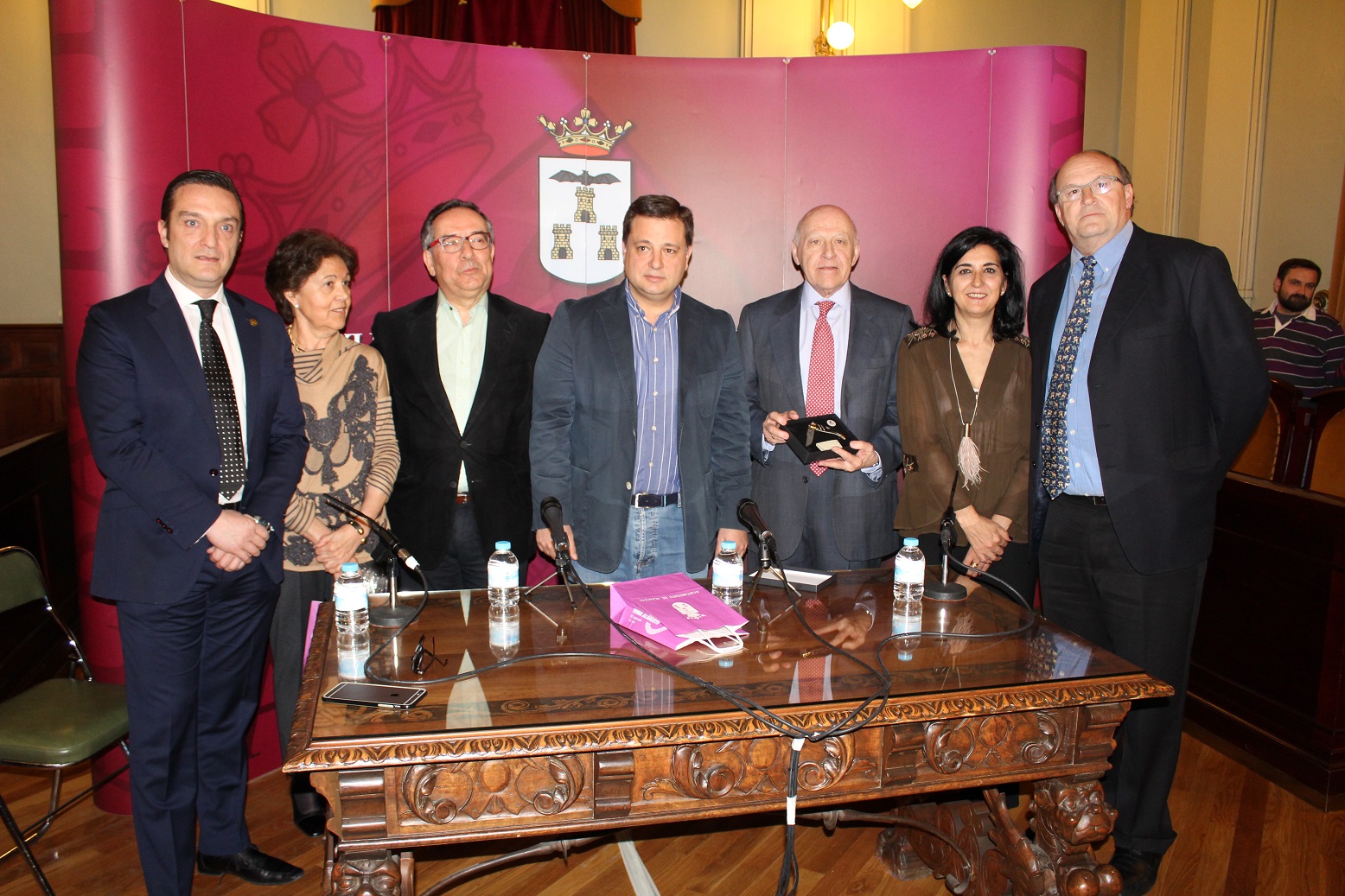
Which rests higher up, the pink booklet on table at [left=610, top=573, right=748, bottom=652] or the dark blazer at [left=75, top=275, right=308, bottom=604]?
the dark blazer at [left=75, top=275, right=308, bottom=604]

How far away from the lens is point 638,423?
2717 mm

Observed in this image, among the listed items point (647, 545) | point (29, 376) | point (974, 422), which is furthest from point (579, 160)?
point (29, 376)

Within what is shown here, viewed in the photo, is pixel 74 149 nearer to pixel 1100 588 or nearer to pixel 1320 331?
pixel 1100 588

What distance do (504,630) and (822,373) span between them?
56.0 inches

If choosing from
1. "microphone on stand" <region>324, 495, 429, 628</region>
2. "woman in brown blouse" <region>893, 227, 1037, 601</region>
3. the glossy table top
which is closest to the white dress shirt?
"microphone on stand" <region>324, 495, 429, 628</region>

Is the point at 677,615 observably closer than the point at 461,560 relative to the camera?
Yes

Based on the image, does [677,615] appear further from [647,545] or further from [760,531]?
[647,545]

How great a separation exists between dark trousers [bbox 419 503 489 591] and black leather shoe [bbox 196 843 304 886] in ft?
2.81

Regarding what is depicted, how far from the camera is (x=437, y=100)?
3.52 metres

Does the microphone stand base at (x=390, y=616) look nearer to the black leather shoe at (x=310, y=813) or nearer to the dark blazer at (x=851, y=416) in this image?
the black leather shoe at (x=310, y=813)

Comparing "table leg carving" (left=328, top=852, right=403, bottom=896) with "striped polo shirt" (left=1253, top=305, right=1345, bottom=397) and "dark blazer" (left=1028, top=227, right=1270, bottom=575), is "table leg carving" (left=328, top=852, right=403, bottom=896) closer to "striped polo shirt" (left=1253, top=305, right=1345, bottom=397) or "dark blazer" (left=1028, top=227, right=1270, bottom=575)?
"dark blazer" (left=1028, top=227, right=1270, bottom=575)

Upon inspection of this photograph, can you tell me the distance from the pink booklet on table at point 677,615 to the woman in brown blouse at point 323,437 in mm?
1015

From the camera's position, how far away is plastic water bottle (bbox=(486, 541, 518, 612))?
6.84ft

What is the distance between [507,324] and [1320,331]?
16.8ft
